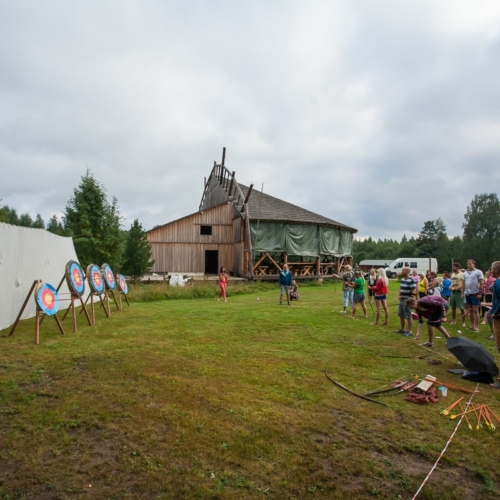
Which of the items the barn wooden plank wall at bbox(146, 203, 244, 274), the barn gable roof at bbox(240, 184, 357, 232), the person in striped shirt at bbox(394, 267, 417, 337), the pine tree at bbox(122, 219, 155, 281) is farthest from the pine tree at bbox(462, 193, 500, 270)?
the person in striped shirt at bbox(394, 267, 417, 337)

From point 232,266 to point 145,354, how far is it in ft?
74.0

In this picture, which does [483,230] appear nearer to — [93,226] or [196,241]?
[196,241]

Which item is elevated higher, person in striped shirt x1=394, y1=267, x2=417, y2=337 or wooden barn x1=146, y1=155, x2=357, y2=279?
wooden barn x1=146, y1=155, x2=357, y2=279

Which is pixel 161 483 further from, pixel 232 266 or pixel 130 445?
pixel 232 266

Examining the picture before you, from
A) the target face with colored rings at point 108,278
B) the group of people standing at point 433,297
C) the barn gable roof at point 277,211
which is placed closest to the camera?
the group of people standing at point 433,297

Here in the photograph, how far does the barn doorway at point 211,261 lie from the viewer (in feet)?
97.9

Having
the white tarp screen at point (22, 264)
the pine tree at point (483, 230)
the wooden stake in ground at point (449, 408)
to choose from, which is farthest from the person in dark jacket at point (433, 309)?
the pine tree at point (483, 230)

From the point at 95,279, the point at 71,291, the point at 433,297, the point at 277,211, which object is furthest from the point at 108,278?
the point at 277,211

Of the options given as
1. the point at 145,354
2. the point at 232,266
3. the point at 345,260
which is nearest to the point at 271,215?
the point at 232,266

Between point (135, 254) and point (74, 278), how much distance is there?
47.7 ft

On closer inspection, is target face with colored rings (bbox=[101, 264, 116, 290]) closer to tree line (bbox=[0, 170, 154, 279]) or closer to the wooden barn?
tree line (bbox=[0, 170, 154, 279])

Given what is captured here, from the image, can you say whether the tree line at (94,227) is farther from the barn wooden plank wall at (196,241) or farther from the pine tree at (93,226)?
the barn wooden plank wall at (196,241)

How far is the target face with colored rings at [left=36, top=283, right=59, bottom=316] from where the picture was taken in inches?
313

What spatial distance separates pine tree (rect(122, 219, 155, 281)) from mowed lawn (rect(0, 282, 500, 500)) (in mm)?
16350
